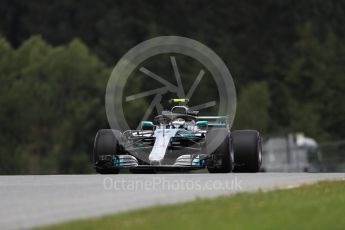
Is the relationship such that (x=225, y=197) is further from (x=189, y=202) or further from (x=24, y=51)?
(x=24, y=51)

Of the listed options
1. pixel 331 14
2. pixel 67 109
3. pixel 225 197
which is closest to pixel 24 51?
pixel 67 109

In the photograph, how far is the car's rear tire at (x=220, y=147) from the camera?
23.8m

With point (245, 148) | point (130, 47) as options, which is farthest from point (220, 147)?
point (130, 47)

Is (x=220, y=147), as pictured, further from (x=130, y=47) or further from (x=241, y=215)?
(x=130, y=47)

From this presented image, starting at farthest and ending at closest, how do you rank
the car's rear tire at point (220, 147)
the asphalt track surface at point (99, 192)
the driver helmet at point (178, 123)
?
the driver helmet at point (178, 123) → the car's rear tire at point (220, 147) → the asphalt track surface at point (99, 192)

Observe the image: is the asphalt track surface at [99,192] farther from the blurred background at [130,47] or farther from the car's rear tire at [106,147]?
the blurred background at [130,47]

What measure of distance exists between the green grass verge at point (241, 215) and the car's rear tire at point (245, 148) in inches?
326

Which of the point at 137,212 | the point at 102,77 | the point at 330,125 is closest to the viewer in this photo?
the point at 137,212

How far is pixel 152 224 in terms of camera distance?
13328mm

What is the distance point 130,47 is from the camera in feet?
382

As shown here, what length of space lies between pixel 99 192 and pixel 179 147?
707 centimetres

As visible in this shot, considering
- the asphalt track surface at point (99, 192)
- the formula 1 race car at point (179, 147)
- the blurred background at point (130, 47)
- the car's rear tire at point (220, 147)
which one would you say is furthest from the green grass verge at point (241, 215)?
the blurred background at point (130, 47)

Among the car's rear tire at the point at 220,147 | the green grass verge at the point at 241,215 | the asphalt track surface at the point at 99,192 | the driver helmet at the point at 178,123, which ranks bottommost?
the green grass verge at the point at 241,215

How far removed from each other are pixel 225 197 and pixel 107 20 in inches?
4214
